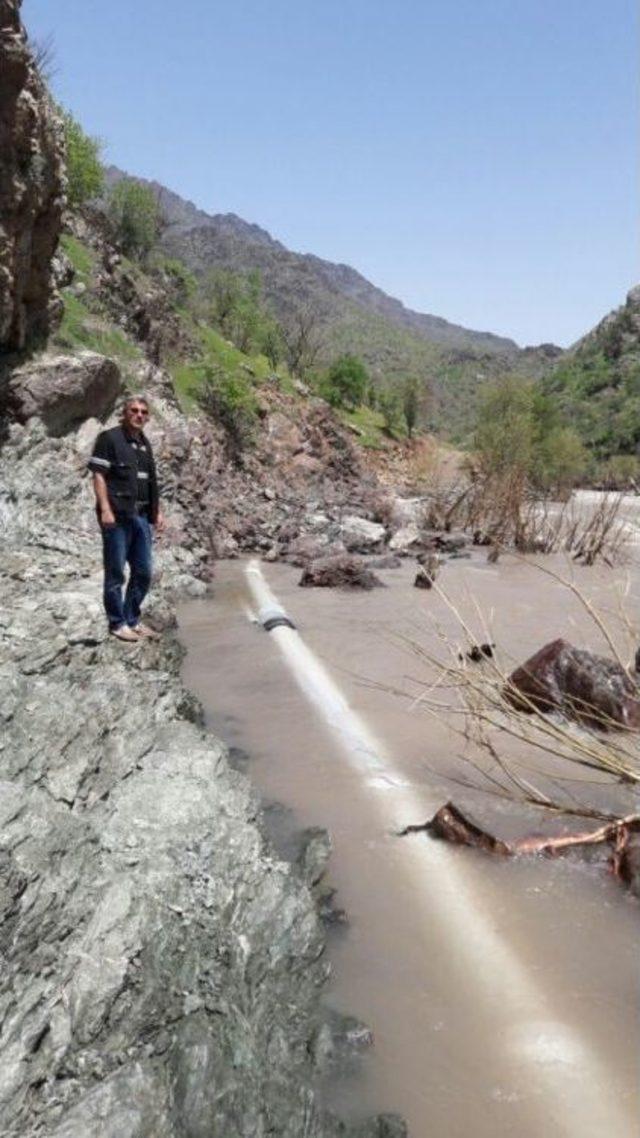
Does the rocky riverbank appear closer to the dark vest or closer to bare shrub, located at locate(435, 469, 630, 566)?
the dark vest

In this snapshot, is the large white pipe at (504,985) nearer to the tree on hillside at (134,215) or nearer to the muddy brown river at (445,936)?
the muddy brown river at (445,936)

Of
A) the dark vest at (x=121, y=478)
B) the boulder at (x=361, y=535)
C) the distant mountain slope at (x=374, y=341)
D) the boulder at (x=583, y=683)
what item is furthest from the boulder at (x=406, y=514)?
the distant mountain slope at (x=374, y=341)

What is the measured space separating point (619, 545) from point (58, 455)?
13128 mm

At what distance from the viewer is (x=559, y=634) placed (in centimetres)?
1107

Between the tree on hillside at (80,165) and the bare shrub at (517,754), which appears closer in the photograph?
the bare shrub at (517,754)

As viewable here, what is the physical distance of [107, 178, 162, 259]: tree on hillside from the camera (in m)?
39.6

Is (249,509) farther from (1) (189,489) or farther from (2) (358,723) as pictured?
(2) (358,723)

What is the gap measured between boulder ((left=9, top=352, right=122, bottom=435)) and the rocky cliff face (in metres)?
0.64

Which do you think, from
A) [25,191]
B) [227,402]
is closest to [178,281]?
[227,402]

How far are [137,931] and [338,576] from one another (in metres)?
11.2

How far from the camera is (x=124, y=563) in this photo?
667 centimetres

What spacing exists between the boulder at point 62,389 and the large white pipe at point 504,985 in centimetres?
817

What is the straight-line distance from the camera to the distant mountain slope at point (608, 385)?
59062 millimetres

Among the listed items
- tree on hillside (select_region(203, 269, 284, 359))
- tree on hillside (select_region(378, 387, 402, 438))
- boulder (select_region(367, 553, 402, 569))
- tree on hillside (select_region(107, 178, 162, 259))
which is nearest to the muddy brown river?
boulder (select_region(367, 553, 402, 569))
